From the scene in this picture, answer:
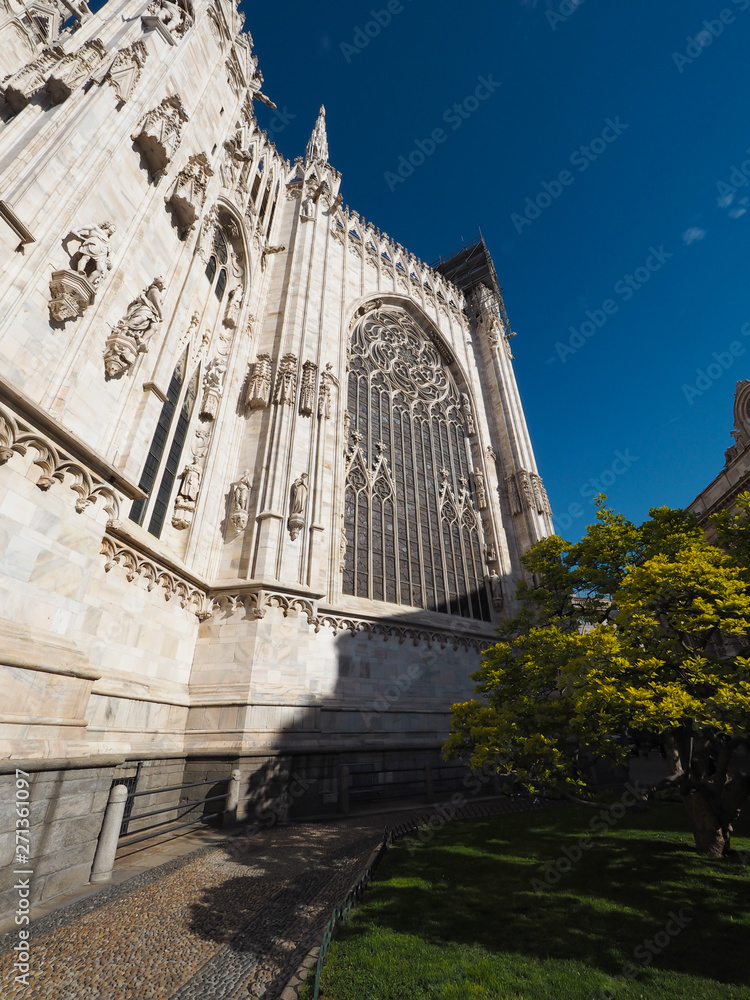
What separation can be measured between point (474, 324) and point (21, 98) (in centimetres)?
3054

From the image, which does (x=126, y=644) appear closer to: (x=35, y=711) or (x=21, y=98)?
(x=35, y=711)

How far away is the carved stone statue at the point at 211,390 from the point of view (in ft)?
53.0

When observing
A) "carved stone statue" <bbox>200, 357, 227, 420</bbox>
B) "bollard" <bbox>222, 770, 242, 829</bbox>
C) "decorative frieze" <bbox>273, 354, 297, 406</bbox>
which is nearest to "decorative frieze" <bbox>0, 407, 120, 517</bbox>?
"bollard" <bbox>222, 770, 242, 829</bbox>

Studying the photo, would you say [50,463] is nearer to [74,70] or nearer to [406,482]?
[74,70]

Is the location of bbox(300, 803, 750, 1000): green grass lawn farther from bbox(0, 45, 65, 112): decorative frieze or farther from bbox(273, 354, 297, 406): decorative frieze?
Answer: bbox(0, 45, 65, 112): decorative frieze

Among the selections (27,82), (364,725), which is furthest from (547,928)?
(27,82)

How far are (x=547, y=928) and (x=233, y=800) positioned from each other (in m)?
8.40

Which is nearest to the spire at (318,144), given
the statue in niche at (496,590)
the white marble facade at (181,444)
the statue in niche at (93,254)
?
the white marble facade at (181,444)

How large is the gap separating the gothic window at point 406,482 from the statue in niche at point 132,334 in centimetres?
1120

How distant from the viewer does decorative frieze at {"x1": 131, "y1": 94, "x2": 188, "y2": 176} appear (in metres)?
11.9

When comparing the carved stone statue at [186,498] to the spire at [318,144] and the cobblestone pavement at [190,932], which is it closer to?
the cobblestone pavement at [190,932]

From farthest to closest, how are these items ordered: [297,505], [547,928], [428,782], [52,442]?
[297,505]
[428,782]
[52,442]
[547,928]

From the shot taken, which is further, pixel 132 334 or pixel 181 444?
pixel 181 444

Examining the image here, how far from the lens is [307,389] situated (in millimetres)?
18969
